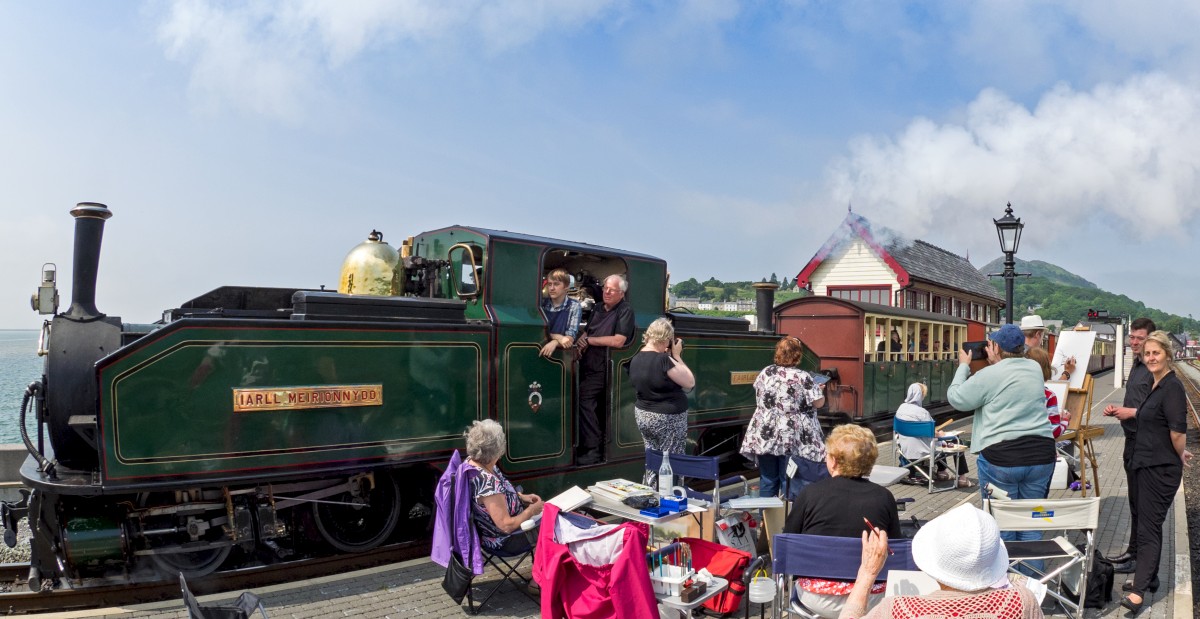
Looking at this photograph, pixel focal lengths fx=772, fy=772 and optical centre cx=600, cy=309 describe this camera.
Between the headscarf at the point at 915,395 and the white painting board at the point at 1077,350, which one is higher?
the white painting board at the point at 1077,350

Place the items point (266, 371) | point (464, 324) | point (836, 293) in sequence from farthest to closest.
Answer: point (836, 293) < point (464, 324) < point (266, 371)

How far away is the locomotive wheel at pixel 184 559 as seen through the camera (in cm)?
491

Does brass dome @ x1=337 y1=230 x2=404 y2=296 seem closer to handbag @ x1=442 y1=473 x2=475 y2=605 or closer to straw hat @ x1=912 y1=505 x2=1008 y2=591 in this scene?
handbag @ x1=442 y1=473 x2=475 y2=605

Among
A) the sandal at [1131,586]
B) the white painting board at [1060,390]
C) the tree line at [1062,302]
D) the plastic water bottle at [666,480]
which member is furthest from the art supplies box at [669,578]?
the tree line at [1062,302]

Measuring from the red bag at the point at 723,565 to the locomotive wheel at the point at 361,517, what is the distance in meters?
2.44

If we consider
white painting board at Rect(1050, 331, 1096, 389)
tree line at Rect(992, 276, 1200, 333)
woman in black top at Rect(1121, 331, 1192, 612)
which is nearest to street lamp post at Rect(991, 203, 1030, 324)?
white painting board at Rect(1050, 331, 1096, 389)

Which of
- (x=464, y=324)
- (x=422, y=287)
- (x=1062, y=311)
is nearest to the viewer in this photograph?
(x=464, y=324)

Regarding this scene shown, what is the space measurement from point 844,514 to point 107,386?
4.03 m

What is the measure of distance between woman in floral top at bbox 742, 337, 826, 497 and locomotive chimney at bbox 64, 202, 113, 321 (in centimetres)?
451

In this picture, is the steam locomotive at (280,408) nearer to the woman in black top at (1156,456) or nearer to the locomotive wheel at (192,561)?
the locomotive wheel at (192,561)

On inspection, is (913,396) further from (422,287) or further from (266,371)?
(266,371)

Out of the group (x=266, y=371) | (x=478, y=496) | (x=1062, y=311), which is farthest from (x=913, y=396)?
(x=1062, y=311)

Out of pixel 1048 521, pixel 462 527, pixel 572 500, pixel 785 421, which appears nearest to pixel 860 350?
pixel 785 421

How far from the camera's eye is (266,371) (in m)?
4.88
